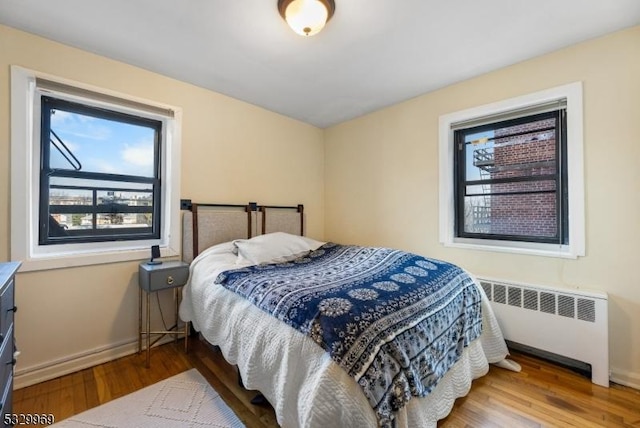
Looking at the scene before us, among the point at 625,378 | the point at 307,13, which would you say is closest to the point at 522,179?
the point at 625,378

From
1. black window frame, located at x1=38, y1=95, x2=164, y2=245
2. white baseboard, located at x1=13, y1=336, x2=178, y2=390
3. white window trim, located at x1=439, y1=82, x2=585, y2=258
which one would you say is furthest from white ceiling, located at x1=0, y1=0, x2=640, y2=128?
white baseboard, located at x1=13, y1=336, x2=178, y2=390

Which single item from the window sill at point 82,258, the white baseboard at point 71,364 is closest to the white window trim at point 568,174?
the window sill at point 82,258

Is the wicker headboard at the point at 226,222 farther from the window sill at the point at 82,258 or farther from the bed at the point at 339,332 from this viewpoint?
the window sill at the point at 82,258

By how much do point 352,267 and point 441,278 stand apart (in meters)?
0.60

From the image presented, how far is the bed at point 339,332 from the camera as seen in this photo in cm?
106

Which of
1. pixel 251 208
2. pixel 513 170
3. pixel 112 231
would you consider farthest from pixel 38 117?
pixel 513 170

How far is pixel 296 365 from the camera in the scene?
3.90ft

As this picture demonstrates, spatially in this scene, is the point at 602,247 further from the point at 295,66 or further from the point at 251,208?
the point at 251,208

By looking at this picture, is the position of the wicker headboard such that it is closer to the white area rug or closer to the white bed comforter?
the white bed comforter

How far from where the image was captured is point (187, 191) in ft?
8.20

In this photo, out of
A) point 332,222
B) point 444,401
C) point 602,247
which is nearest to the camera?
point 444,401

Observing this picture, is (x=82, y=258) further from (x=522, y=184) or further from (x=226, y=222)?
(x=522, y=184)

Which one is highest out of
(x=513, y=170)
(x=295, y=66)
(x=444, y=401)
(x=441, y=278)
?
(x=295, y=66)

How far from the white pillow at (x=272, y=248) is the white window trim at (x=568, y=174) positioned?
1368 millimetres
